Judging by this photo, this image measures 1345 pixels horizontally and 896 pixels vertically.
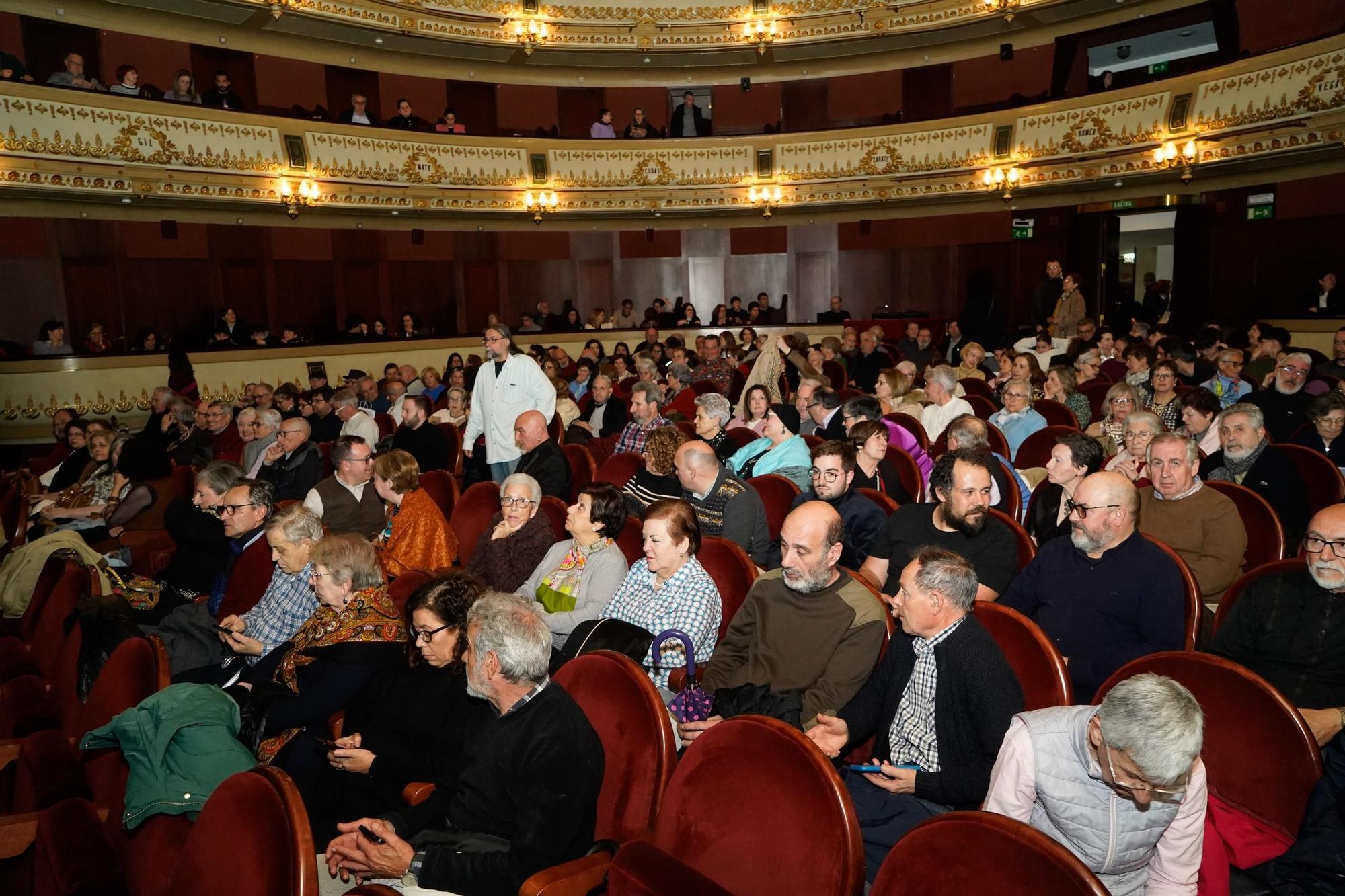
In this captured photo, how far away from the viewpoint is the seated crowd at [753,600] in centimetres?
208

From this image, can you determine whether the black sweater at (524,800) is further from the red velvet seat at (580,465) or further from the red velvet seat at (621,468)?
the red velvet seat at (580,465)

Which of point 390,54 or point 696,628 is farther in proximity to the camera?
point 390,54

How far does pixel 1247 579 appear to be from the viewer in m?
→ 2.81

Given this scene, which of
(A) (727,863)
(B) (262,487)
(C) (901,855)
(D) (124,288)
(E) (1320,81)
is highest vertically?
(E) (1320,81)

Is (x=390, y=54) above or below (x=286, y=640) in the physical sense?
above

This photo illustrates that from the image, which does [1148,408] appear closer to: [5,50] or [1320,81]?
[1320,81]

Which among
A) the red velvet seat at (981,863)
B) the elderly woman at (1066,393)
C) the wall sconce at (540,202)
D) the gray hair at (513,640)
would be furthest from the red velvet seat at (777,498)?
the wall sconce at (540,202)

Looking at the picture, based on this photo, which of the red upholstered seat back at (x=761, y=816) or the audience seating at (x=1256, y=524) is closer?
the red upholstered seat back at (x=761, y=816)

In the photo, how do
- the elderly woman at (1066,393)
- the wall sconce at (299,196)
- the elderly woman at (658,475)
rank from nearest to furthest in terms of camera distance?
the elderly woman at (658,475) < the elderly woman at (1066,393) < the wall sconce at (299,196)

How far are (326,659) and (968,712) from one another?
6.04ft

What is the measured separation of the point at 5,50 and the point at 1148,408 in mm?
14203

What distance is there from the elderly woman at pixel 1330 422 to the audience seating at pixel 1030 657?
3.05 m

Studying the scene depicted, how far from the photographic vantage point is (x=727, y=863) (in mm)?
1888

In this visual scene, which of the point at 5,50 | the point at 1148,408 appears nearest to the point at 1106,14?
the point at 1148,408
